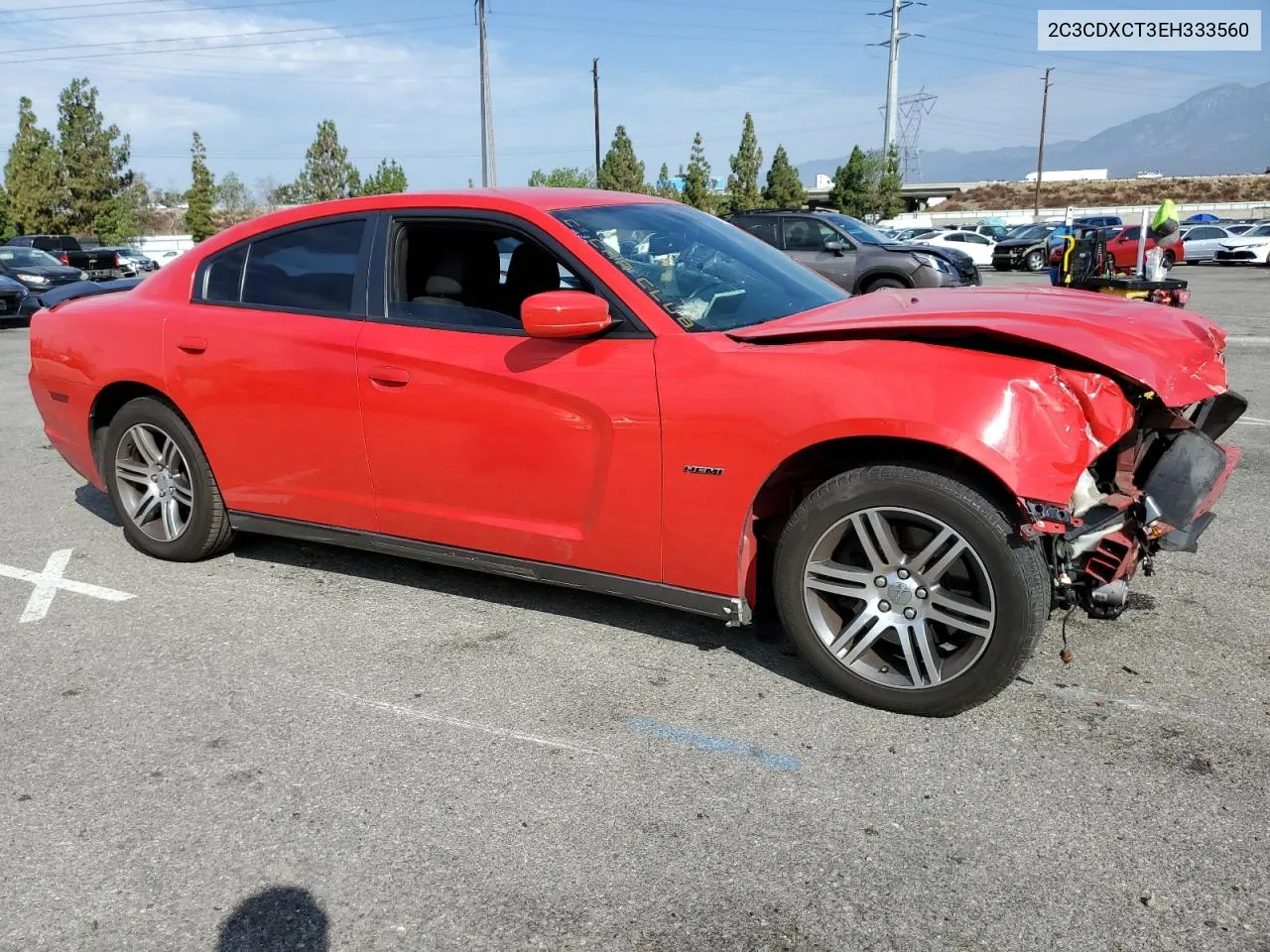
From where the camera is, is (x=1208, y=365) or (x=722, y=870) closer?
(x=722, y=870)

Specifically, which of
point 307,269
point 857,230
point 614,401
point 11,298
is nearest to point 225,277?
point 307,269

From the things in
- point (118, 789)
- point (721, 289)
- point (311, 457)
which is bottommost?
point (118, 789)

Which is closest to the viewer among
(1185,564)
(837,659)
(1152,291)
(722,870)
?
(722,870)

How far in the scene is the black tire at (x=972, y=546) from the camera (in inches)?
119

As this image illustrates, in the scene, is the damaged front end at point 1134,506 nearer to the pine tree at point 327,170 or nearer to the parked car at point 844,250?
the parked car at point 844,250

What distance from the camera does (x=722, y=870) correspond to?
255 cm

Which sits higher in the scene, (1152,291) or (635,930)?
(1152,291)

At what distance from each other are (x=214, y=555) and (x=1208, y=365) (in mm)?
4346

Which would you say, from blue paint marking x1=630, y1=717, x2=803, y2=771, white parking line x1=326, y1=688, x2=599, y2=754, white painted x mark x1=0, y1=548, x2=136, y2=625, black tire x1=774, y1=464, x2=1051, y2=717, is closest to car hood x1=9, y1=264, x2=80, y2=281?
white painted x mark x1=0, y1=548, x2=136, y2=625

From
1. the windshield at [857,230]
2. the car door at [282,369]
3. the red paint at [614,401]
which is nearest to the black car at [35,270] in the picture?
the windshield at [857,230]

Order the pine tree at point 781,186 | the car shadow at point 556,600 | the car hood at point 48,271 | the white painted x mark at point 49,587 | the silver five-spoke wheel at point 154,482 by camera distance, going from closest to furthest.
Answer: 1. the car shadow at point 556,600
2. the white painted x mark at point 49,587
3. the silver five-spoke wheel at point 154,482
4. the car hood at point 48,271
5. the pine tree at point 781,186

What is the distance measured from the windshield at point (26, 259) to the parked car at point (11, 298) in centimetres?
453


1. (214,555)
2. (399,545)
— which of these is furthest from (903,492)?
(214,555)

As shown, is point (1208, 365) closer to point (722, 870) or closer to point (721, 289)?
point (721, 289)
